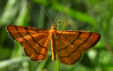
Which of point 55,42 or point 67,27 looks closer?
point 55,42

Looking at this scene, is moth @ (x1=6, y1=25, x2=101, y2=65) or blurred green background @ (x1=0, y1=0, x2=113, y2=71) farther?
blurred green background @ (x1=0, y1=0, x2=113, y2=71)

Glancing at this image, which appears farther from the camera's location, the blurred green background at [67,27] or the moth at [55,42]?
the blurred green background at [67,27]

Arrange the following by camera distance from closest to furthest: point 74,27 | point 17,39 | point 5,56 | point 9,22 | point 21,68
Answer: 1. point 17,39
2. point 21,68
3. point 74,27
4. point 9,22
5. point 5,56

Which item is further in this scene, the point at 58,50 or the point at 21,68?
the point at 21,68

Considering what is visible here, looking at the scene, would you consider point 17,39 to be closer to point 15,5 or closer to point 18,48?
point 18,48

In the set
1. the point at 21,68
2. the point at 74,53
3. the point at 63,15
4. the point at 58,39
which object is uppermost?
the point at 63,15

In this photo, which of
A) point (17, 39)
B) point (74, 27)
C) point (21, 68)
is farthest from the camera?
point (74, 27)

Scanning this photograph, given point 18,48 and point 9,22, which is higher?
point 9,22

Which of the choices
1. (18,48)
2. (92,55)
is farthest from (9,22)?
(92,55)
